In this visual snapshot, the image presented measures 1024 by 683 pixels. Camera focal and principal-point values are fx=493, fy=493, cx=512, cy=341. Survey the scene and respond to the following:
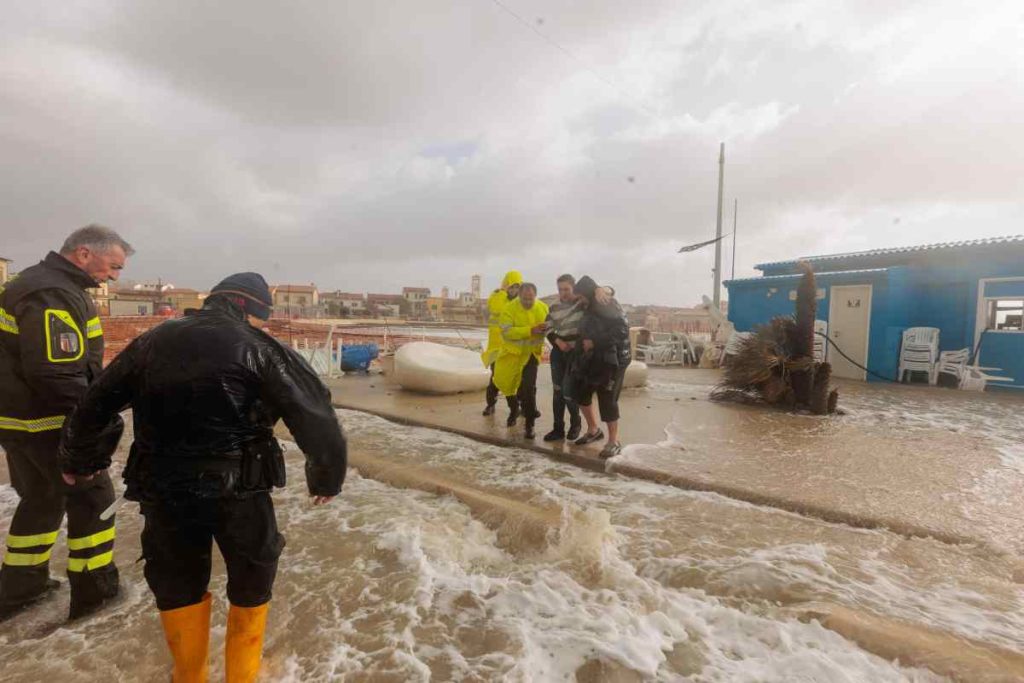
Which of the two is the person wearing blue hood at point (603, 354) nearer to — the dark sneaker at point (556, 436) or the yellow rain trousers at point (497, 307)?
the dark sneaker at point (556, 436)

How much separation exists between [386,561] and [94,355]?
1.89 m

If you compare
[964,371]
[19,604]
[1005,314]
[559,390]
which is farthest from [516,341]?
[1005,314]

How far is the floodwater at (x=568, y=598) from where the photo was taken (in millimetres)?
2057

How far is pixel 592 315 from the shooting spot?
4.72 meters

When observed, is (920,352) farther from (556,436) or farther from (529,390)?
(529,390)

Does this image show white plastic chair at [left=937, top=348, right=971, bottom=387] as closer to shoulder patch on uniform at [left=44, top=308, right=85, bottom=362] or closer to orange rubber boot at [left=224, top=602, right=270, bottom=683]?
orange rubber boot at [left=224, top=602, right=270, bottom=683]

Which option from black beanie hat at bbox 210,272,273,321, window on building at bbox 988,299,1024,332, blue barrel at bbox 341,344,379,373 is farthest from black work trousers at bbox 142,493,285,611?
window on building at bbox 988,299,1024,332

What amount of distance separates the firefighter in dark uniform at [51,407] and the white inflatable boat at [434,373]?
5.44 meters

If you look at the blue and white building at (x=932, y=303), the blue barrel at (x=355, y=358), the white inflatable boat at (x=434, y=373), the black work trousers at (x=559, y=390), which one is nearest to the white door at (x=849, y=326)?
the blue and white building at (x=932, y=303)

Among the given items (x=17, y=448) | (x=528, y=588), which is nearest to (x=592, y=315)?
(x=528, y=588)

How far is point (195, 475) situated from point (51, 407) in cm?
128

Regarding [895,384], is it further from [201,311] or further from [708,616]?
[201,311]

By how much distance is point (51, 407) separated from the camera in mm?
2312

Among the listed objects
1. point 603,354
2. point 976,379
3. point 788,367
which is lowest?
point 976,379
